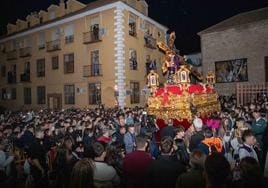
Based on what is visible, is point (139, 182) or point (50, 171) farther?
point (50, 171)

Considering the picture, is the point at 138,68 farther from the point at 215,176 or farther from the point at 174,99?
the point at 215,176

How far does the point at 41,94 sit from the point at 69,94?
4.82 meters

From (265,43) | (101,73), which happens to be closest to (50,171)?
(101,73)

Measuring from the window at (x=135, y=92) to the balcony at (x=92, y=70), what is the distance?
126 inches

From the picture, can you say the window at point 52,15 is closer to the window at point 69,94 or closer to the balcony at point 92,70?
the window at point 69,94

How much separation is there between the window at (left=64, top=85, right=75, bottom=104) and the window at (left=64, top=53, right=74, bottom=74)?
63.3 inches

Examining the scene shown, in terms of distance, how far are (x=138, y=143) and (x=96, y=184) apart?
107 centimetres

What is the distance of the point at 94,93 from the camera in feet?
84.3

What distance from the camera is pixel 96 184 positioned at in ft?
14.7

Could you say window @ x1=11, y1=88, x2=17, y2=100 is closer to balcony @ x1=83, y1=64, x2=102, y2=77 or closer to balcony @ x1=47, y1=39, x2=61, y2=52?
balcony @ x1=47, y1=39, x2=61, y2=52

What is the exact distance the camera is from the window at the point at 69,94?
27.5 m

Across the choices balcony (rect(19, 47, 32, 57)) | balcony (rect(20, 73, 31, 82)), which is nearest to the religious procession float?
balcony (rect(19, 47, 32, 57))

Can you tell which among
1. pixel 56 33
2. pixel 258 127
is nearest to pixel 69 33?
pixel 56 33

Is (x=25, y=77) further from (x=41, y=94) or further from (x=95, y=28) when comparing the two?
(x=95, y=28)
